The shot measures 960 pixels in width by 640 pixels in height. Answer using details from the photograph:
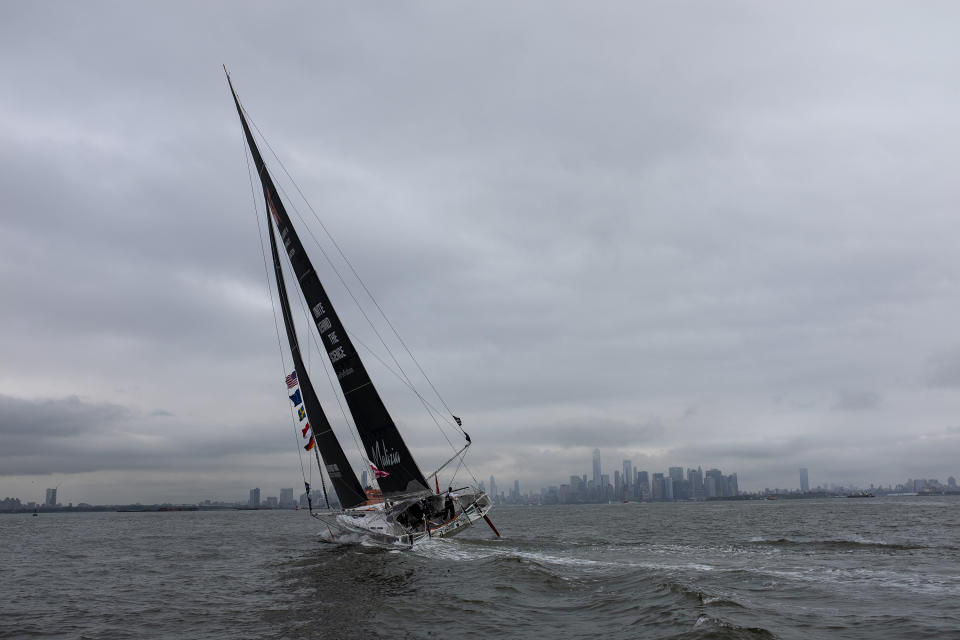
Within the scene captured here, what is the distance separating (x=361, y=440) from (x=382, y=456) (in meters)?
1.48

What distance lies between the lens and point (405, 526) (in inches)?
1072

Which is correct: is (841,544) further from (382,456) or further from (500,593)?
(382,456)

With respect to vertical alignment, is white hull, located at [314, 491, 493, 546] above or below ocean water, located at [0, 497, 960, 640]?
above

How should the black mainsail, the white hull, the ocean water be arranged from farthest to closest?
the white hull
the black mainsail
the ocean water

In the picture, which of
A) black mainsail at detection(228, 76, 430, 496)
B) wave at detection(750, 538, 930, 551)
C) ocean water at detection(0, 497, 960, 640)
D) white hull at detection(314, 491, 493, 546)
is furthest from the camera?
wave at detection(750, 538, 930, 551)

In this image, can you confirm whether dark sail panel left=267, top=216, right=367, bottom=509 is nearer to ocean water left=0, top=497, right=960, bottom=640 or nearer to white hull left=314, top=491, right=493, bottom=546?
white hull left=314, top=491, right=493, bottom=546

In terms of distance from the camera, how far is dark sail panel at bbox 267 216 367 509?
29812mm

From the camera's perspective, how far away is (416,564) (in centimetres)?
2408

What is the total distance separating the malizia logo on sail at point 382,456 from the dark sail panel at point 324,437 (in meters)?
4.22

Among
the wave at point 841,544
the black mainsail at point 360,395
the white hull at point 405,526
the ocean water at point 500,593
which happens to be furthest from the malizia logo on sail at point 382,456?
the wave at point 841,544

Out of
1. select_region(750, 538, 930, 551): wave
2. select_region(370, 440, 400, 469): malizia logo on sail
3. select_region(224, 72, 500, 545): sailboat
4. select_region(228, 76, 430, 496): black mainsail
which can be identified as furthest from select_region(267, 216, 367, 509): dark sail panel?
select_region(750, 538, 930, 551): wave

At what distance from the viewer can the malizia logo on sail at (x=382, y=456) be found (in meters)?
25.5

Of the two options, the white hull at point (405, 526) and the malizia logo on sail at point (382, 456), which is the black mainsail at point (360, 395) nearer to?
the malizia logo on sail at point (382, 456)

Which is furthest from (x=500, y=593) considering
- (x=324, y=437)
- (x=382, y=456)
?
(x=324, y=437)
